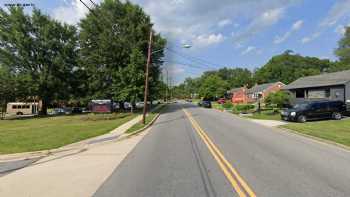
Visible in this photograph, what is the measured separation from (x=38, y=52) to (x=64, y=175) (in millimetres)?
38390

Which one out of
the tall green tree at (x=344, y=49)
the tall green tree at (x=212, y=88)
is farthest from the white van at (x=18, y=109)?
the tall green tree at (x=344, y=49)

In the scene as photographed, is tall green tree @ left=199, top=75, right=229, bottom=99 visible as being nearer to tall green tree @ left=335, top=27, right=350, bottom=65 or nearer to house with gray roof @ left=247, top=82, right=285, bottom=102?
house with gray roof @ left=247, top=82, right=285, bottom=102

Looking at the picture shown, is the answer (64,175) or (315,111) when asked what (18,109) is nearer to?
(315,111)

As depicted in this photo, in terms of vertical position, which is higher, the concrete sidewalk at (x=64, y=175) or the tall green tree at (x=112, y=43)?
the tall green tree at (x=112, y=43)

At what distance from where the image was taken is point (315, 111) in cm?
2206

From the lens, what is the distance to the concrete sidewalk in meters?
5.68

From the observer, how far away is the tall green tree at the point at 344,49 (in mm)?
68562

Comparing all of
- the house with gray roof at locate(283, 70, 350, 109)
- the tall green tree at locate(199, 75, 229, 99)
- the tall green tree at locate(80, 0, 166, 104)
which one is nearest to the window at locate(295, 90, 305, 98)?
the house with gray roof at locate(283, 70, 350, 109)

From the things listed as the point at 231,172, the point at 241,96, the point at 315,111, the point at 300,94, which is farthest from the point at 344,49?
the point at 231,172

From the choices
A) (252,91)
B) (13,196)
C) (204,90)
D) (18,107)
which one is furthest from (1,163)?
(204,90)

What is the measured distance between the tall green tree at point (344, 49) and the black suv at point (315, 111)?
5686cm

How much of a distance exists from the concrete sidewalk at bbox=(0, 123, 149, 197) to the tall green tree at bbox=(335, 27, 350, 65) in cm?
7686

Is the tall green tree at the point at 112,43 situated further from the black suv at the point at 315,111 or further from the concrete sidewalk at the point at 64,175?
the concrete sidewalk at the point at 64,175

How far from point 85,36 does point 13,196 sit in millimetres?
37605
